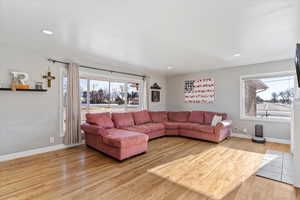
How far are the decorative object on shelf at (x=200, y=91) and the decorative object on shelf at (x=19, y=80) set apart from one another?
5.17 m

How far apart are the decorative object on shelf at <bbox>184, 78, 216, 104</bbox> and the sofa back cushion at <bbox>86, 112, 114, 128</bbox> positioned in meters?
3.38

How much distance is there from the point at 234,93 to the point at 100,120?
4.38 metres

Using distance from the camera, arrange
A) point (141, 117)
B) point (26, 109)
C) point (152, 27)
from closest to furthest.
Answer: point (152, 27), point (26, 109), point (141, 117)

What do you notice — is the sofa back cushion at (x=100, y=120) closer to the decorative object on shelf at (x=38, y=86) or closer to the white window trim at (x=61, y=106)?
the white window trim at (x=61, y=106)

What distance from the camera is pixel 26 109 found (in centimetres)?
340

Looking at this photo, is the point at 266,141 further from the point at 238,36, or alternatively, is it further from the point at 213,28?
the point at 213,28

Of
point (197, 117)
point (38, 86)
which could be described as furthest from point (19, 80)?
point (197, 117)

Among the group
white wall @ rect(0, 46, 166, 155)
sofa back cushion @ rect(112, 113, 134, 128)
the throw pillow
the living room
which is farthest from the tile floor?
white wall @ rect(0, 46, 166, 155)

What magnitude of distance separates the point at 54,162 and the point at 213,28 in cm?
381

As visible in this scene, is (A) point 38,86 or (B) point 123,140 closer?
(B) point 123,140

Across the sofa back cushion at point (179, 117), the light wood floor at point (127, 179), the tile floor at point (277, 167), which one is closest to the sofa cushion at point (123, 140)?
the light wood floor at point (127, 179)

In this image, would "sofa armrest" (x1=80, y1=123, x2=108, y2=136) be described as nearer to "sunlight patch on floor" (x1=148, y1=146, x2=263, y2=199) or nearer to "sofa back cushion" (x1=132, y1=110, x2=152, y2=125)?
"sunlight patch on floor" (x1=148, y1=146, x2=263, y2=199)

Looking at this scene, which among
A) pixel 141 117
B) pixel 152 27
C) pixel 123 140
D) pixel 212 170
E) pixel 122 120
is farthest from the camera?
pixel 141 117

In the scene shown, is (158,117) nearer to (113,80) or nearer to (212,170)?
(113,80)
